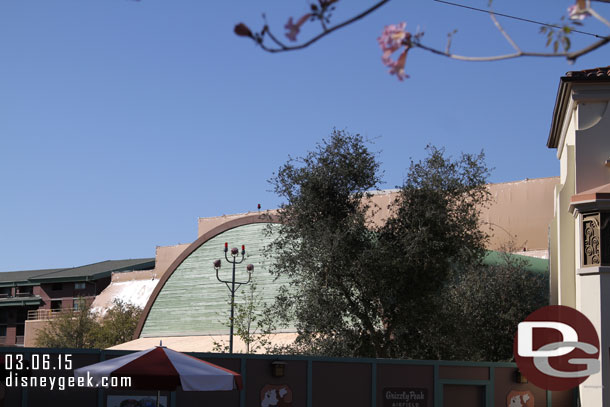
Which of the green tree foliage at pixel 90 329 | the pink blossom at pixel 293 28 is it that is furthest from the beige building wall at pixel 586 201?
the green tree foliage at pixel 90 329

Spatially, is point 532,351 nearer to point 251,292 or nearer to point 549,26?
point 549,26

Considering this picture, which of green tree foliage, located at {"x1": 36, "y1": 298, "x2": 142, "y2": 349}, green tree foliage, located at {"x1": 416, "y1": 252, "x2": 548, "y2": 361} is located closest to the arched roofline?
green tree foliage, located at {"x1": 36, "y1": 298, "x2": 142, "y2": 349}

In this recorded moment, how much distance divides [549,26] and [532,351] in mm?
17523

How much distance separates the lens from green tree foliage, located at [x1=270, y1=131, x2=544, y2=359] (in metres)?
22.6

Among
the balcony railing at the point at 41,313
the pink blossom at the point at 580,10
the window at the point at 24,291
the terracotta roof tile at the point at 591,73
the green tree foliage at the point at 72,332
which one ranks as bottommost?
the green tree foliage at the point at 72,332

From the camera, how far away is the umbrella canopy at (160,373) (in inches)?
430

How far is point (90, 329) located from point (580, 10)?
A: 54.6 meters

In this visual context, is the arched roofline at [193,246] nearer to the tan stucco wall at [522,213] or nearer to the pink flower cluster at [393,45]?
the tan stucco wall at [522,213]

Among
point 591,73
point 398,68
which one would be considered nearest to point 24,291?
point 591,73

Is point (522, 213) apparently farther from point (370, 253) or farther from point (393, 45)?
point (393, 45)

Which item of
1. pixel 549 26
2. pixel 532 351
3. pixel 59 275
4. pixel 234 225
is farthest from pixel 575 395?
pixel 59 275

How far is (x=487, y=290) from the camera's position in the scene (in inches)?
1179

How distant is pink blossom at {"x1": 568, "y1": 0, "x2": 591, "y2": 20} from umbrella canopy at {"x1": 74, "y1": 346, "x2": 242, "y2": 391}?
8.51 metres

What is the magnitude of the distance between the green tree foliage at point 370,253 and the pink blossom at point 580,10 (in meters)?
18.7
